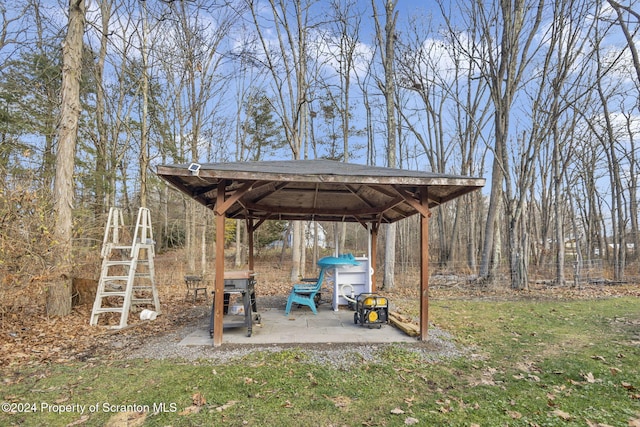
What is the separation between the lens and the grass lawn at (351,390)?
2541 mm

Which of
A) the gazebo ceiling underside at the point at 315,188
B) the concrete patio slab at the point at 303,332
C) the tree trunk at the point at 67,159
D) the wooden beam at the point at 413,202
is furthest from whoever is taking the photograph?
the tree trunk at the point at 67,159

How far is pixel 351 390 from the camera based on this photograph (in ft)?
10.0

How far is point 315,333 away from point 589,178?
57.9 feet

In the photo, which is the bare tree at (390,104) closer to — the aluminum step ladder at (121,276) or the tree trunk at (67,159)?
the aluminum step ladder at (121,276)

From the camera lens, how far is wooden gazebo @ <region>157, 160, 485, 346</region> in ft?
13.3

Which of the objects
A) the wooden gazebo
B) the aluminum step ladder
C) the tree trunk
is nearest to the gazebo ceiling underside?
the wooden gazebo

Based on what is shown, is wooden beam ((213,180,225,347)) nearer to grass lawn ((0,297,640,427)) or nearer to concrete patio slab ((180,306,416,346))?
concrete patio slab ((180,306,416,346))

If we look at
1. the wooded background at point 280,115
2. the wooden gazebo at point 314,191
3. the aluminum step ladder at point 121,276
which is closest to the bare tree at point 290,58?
the wooded background at point 280,115

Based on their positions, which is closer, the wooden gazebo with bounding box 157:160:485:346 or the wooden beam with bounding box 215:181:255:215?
the wooden gazebo with bounding box 157:160:485:346

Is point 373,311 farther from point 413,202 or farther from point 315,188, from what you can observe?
point 315,188

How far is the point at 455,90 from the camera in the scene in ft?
53.4

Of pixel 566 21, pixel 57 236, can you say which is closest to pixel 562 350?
pixel 57 236

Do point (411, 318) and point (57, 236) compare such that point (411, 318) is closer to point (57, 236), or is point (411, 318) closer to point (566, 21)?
point (57, 236)

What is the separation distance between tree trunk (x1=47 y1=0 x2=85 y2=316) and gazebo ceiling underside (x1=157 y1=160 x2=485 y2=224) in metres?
2.18
